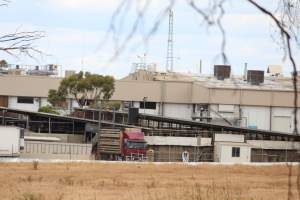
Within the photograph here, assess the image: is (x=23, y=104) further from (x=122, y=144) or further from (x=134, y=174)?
(x=134, y=174)

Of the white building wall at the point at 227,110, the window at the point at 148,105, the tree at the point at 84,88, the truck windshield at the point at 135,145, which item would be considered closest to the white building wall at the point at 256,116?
the white building wall at the point at 227,110

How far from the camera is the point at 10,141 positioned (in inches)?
2009

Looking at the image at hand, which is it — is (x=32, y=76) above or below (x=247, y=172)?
above

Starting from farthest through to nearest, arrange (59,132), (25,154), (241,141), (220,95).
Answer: (220,95) → (59,132) → (241,141) → (25,154)

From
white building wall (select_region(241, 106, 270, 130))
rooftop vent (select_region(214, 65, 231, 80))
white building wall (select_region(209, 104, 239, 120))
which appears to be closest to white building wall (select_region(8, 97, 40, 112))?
white building wall (select_region(209, 104, 239, 120))

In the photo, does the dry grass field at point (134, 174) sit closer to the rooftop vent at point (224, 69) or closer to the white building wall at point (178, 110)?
the rooftop vent at point (224, 69)

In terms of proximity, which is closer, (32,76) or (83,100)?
(83,100)

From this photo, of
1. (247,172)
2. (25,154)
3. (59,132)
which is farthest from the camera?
(59,132)

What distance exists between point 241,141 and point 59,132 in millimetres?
18659

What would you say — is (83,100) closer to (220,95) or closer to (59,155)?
(220,95)

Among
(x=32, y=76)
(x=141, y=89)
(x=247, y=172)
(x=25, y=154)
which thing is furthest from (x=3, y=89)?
(x=247, y=172)

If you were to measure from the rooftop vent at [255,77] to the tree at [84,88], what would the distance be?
1645 centimetres

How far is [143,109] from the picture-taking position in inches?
3511

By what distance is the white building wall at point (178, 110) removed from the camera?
3536 inches
